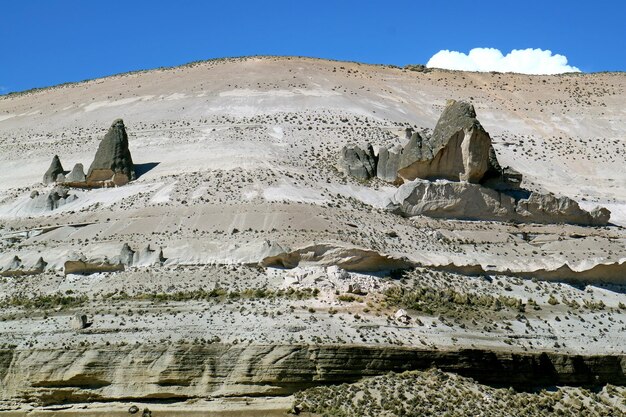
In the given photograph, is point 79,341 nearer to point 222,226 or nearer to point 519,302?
point 222,226

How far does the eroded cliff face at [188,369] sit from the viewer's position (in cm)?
2369

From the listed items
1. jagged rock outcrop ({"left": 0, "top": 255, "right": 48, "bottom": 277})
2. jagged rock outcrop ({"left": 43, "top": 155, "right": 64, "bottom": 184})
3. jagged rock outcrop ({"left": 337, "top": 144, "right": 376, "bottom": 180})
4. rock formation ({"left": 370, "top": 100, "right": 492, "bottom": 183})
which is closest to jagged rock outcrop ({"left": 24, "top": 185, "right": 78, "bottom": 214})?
jagged rock outcrop ({"left": 43, "top": 155, "right": 64, "bottom": 184})

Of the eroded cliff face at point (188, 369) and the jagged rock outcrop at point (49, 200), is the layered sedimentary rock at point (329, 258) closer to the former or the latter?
the eroded cliff face at point (188, 369)

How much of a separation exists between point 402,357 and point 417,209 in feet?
46.8

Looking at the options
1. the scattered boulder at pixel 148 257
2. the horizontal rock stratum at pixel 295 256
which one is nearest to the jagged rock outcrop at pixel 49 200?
the horizontal rock stratum at pixel 295 256

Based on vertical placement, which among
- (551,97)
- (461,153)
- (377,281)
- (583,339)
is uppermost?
(551,97)

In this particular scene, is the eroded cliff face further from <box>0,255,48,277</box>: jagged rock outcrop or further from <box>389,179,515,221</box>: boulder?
<box>389,179,515,221</box>: boulder

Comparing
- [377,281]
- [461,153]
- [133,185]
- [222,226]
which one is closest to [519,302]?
[377,281]

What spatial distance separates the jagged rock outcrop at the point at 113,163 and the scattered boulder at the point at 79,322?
16.5m

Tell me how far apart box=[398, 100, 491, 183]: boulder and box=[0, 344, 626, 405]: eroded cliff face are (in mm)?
15837

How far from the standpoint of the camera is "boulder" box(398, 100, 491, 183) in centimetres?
3828

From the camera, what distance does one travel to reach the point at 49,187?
42219mm

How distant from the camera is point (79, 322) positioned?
25812mm

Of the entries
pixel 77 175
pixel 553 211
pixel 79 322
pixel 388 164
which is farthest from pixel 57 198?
pixel 553 211
